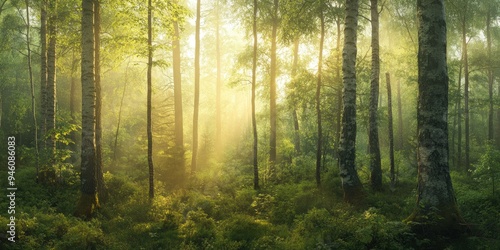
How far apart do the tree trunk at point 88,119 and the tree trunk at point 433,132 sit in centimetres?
937

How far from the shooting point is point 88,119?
1020 cm

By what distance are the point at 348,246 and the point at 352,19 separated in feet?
25.5

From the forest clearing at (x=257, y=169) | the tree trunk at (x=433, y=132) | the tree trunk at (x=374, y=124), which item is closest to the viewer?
the tree trunk at (x=433, y=132)

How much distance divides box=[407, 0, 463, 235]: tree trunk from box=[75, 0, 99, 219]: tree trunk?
937 cm

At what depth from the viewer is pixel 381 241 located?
6.22 metres

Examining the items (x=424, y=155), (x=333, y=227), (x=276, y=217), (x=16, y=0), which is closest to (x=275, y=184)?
(x=276, y=217)

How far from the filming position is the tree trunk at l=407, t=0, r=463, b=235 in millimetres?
6453

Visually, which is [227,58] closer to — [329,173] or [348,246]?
[329,173]

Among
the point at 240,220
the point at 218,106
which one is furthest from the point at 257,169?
the point at 218,106

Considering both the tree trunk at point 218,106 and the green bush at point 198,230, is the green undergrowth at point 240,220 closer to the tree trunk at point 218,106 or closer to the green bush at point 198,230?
the green bush at point 198,230

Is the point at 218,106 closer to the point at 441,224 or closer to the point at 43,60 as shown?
the point at 43,60

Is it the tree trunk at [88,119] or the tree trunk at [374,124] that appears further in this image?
the tree trunk at [374,124]

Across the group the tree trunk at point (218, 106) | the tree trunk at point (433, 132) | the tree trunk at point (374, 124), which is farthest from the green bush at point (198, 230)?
the tree trunk at point (218, 106)

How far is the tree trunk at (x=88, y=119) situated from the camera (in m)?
10.1
